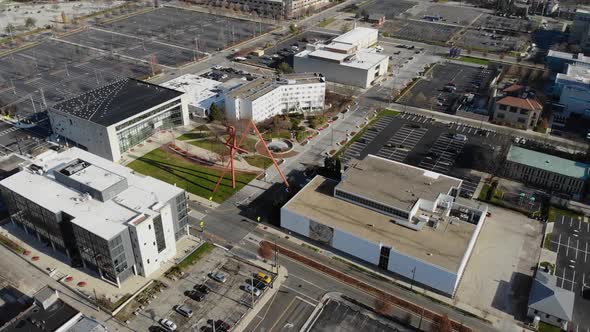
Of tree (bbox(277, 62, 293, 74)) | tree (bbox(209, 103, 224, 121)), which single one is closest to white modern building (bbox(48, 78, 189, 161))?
tree (bbox(209, 103, 224, 121))

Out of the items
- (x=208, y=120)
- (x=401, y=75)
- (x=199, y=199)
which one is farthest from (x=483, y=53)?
(x=199, y=199)

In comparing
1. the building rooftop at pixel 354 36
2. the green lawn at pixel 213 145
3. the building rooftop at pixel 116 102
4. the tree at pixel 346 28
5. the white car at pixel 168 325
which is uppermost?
the building rooftop at pixel 354 36

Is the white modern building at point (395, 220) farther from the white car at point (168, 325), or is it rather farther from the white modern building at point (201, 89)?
the white modern building at point (201, 89)

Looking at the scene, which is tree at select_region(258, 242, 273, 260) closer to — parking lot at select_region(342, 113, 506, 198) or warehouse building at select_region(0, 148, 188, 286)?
warehouse building at select_region(0, 148, 188, 286)

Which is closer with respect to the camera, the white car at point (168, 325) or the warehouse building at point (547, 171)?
the white car at point (168, 325)

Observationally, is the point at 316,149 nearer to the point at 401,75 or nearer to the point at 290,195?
the point at 290,195

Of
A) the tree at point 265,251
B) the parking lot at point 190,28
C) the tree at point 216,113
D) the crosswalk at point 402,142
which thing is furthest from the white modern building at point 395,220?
the parking lot at point 190,28

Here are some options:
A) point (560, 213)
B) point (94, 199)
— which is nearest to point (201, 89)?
point (94, 199)

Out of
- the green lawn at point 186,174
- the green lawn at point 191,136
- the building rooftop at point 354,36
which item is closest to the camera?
the green lawn at point 186,174

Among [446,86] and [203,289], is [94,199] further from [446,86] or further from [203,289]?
[446,86]
